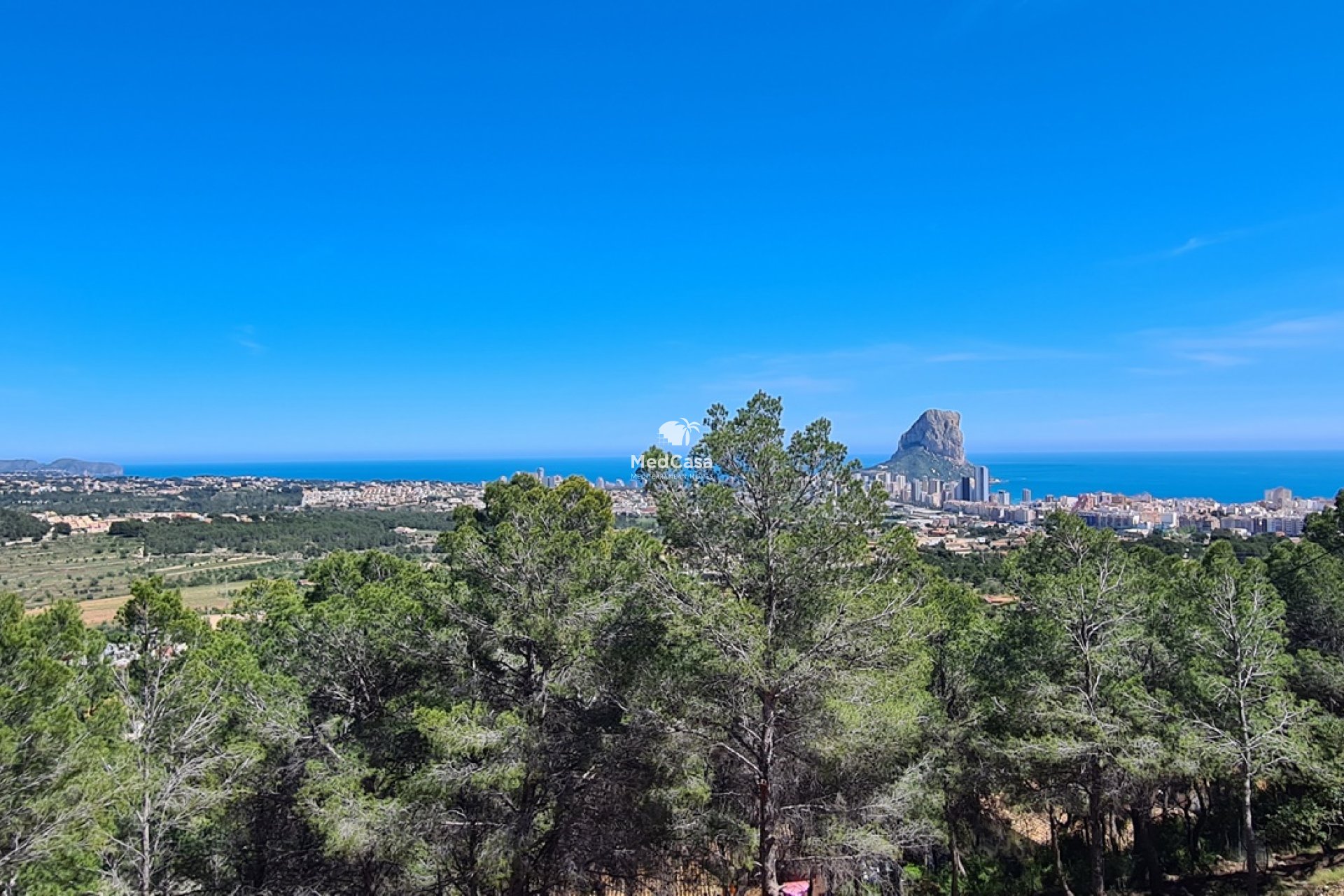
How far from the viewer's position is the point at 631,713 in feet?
20.6

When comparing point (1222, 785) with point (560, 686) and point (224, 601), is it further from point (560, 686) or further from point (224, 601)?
point (224, 601)

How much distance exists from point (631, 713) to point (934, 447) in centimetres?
16997

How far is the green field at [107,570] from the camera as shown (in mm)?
36000

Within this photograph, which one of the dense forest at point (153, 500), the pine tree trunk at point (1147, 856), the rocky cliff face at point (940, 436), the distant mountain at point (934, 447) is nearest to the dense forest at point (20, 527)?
the dense forest at point (153, 500)

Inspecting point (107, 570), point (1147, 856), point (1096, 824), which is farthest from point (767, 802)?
point (107, 570)

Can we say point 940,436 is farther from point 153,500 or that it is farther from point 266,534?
point 153,500

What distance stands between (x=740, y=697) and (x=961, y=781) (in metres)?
3.21

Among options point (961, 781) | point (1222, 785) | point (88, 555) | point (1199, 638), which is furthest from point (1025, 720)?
point (88, 555)

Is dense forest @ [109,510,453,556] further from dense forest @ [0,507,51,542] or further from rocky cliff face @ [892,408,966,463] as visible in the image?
rocky cliff face @ [892,408,966,463]

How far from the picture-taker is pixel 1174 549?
2666 cm

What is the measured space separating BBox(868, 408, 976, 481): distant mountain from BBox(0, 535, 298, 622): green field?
5036 inches

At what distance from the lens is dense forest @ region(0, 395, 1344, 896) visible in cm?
591

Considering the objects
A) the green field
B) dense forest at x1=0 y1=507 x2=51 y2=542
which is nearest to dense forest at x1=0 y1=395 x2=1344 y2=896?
the green field

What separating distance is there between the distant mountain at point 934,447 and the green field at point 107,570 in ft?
420
